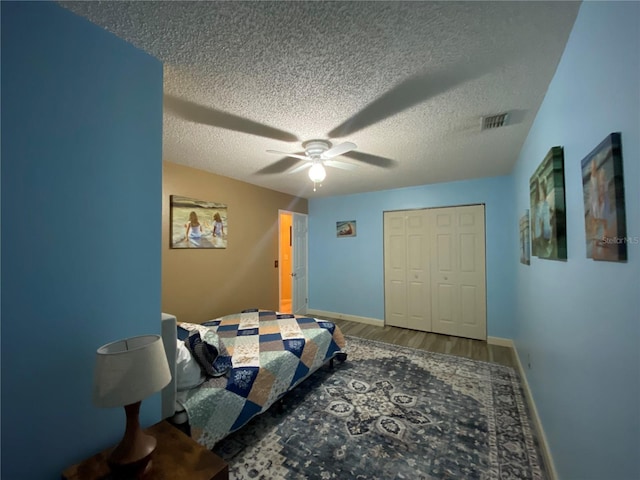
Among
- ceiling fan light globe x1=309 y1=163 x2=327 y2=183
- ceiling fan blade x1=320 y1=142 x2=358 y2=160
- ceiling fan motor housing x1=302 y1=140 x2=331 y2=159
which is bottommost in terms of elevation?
ceiling fan light globe x1=309 y1=163 x2=327 y2=183

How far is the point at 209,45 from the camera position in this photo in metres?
1.30

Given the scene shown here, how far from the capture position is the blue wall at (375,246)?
373cm

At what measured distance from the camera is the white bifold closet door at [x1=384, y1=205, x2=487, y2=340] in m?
3.94

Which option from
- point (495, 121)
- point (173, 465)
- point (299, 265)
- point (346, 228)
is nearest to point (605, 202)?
point (495, 121)

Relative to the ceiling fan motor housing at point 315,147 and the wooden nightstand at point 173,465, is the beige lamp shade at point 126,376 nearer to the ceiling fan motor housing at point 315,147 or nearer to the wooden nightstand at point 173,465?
the wooden nightstand at point 173,465

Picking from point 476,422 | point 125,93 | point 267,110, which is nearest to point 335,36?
point 267,110

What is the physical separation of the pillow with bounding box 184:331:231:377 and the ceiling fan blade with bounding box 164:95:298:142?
1715 mm

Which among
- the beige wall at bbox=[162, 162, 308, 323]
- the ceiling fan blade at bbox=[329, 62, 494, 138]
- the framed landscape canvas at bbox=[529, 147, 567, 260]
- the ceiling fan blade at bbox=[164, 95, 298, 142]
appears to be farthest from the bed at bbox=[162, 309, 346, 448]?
the framed landscape canvas at bbox=[529, 147, 567, 260]

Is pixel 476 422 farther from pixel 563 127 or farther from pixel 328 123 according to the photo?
pixel 328 123

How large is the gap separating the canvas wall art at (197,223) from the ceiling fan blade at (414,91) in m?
2.22

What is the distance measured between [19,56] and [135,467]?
162 centimetres

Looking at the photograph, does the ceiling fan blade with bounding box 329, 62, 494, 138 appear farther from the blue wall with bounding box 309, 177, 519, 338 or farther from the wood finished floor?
the wood finished floor

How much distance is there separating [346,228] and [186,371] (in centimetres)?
386

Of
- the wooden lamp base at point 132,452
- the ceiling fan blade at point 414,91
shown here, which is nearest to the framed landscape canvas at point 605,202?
the ceiling fan blade at point 414,91
